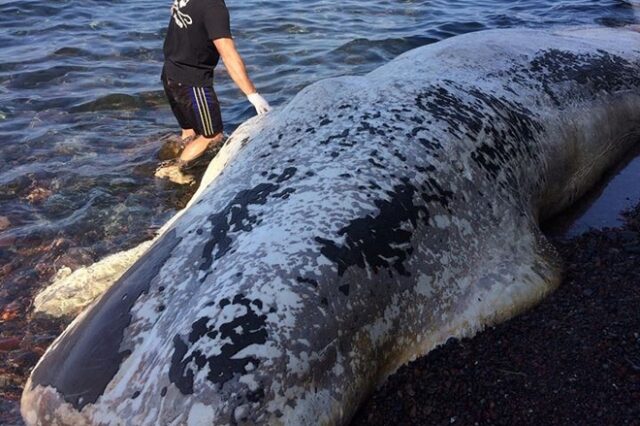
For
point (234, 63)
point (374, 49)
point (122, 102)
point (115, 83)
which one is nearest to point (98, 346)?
point (234, 63)

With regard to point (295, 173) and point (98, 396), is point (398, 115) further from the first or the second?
point (98, 396)

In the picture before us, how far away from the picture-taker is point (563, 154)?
427cm

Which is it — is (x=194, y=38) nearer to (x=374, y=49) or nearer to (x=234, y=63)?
(x=234, y=63)

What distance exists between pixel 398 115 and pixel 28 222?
3057mm

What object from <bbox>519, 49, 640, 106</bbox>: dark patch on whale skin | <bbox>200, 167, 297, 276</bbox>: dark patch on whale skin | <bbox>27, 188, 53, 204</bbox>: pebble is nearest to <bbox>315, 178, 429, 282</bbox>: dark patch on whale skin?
<bbox>200, 167, 297, 276</bbox>: dark patch on whale skin

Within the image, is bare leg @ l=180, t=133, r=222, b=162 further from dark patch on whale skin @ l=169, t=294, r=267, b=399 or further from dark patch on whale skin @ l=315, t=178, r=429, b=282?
dark patch on whale skin @ l=169, t=294, r=267, b=399

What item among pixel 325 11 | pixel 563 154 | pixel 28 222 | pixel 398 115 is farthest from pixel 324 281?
pixel 325 11

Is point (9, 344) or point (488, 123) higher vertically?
point (488, 123)

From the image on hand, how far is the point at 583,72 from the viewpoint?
488cm

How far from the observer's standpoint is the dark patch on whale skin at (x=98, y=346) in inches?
98.7

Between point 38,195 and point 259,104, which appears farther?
point 259,104

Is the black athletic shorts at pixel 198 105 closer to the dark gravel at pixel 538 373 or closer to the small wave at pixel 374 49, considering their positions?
the small wave at pixel 374 49

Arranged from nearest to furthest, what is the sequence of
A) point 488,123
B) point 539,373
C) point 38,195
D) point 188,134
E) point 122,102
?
1. point 539,373
2. point 488,123
3. point 38,195
4. point 188,134
5. point 122,102

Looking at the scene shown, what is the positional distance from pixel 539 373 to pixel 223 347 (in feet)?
4.44
